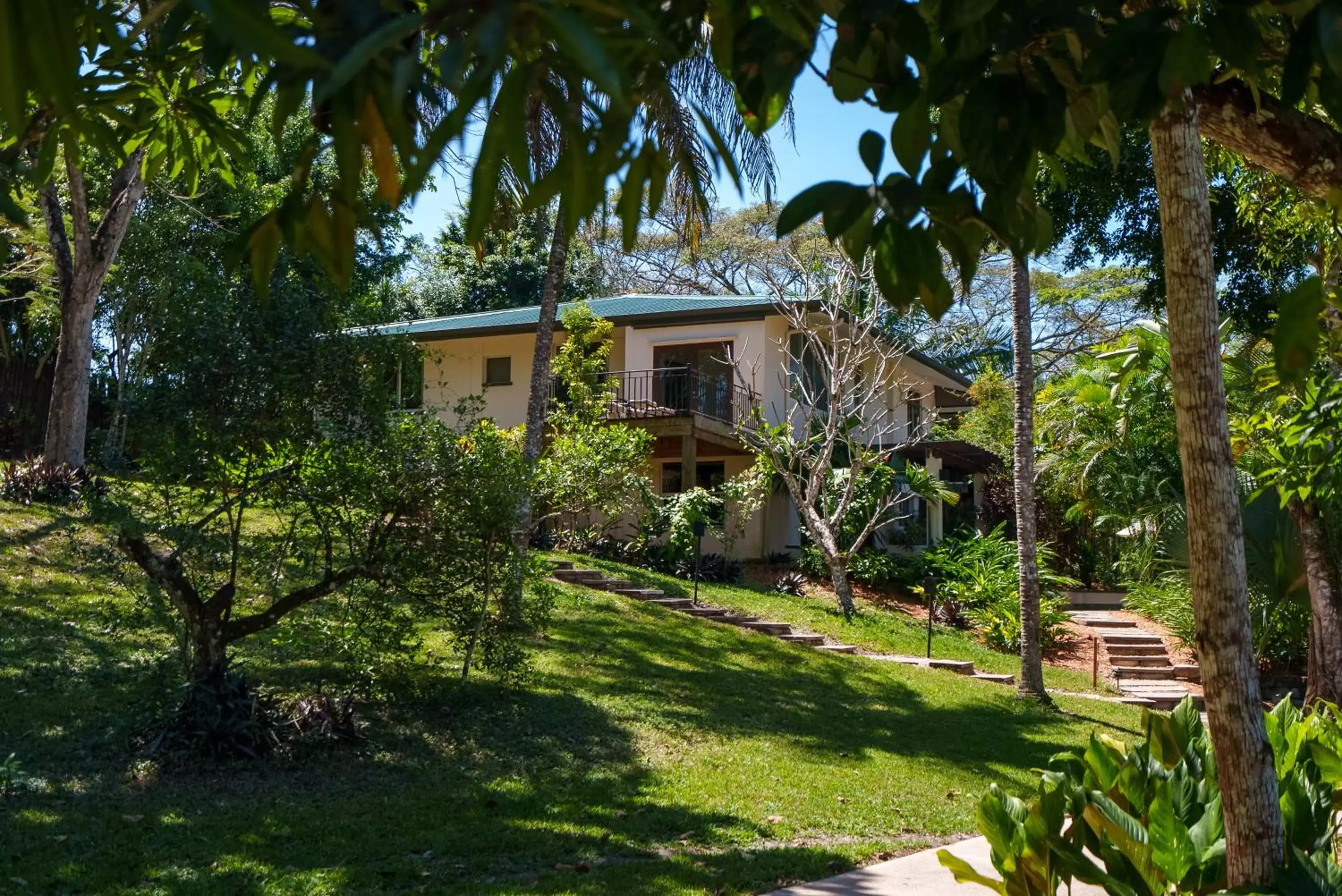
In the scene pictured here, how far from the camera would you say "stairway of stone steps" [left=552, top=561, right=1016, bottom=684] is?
17891 millimetres

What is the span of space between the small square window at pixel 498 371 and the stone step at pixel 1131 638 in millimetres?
14370

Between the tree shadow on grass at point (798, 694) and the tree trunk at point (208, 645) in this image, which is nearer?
the tree trunk at point (208, 645)

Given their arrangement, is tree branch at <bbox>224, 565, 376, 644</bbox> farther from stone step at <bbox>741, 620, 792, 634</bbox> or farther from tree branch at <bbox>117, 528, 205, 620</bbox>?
stone step at <bbox>741, 620, 792, 634</bbox>

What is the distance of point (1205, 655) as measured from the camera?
373 centimetres

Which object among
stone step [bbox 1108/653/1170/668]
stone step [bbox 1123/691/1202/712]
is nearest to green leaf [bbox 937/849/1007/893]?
stone step [bbox 1123/691/1202/712]

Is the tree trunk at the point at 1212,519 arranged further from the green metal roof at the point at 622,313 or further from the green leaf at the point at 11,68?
the green metal roof at the point at 622,313

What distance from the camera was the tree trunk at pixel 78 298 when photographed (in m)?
18.2

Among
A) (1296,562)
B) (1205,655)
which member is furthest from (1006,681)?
(1205,655)

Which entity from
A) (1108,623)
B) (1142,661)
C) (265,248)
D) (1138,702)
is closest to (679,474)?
(1108,623)

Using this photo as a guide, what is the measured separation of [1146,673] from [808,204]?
738 inches

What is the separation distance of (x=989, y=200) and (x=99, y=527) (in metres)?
9.82

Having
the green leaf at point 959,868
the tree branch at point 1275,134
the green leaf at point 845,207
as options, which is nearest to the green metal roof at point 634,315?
the green leaf at point 959,868

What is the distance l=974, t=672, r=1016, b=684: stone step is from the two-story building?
6557 mm

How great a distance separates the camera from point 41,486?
706 inches
